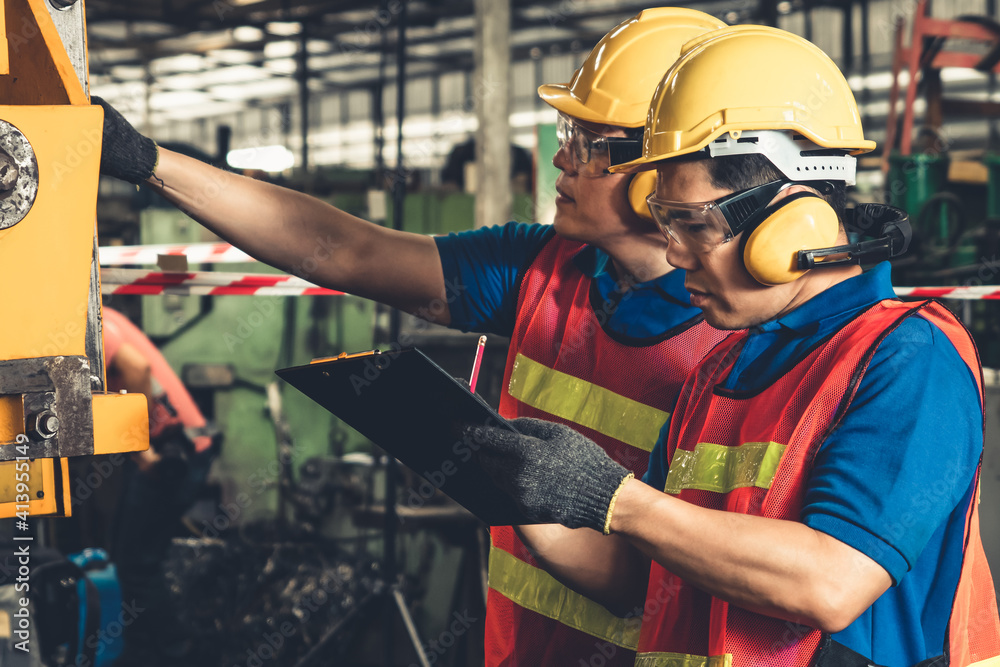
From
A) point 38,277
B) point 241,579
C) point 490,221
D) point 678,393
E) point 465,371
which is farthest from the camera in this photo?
point 490,221

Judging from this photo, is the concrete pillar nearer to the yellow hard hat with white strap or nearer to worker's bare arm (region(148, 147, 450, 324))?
worker's bare arm (region(148, 147, 450, 324))

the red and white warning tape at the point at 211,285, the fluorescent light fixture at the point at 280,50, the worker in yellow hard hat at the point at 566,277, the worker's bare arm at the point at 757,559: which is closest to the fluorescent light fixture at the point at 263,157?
the red and white warning tape at the point at 211,285

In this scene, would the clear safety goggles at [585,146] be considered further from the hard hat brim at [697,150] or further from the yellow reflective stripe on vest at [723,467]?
the yellow reflective stripe on vest at [723,467]

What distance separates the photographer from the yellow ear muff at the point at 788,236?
128 cm

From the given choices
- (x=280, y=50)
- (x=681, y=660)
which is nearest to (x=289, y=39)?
(x=280, y=50)

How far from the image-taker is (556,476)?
4.04 ft

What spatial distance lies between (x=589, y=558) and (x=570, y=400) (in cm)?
34

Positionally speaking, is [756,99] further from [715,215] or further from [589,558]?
[589,558]

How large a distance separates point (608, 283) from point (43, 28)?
1.10 meters

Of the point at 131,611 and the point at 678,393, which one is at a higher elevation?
the point at 678,393

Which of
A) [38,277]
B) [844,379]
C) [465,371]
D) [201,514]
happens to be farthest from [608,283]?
[201,514]

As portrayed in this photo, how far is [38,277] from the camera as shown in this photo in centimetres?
117

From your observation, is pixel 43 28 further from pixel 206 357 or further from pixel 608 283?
pixel 206 357

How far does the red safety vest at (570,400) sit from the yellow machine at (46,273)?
0.85 metres
